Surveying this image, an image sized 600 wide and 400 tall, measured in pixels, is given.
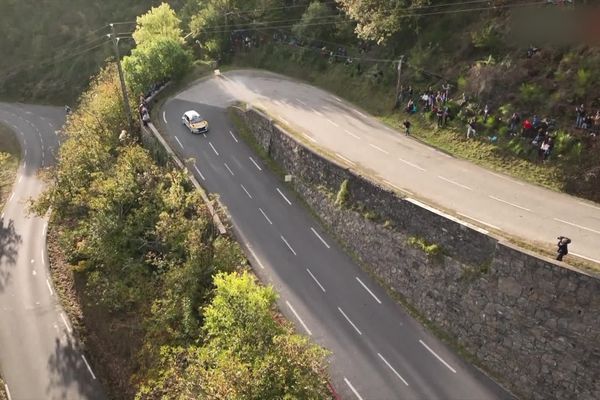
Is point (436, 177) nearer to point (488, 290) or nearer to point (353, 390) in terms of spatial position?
point (488, 290)

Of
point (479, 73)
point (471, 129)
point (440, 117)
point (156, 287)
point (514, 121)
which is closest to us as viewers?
point (514, 121)

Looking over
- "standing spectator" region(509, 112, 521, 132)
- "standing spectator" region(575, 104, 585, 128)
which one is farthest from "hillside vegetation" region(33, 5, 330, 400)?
"standing spectator" region(575, 104, 585, 128)

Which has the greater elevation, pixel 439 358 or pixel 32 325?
pixel 439 358

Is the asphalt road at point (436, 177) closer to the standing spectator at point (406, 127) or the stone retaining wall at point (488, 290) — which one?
the standing spectator at point (406, 127)

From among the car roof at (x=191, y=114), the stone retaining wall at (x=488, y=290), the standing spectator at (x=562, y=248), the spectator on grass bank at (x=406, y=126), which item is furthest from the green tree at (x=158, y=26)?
the standing spectator at (x=562, y=248)

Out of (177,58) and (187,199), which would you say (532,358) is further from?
(177,58)

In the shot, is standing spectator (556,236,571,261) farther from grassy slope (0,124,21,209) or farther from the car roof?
grassy slope (0,124,21,209)

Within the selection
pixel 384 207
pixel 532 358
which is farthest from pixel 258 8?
pixel 532 358

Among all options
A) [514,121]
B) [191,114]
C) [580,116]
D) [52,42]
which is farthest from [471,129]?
[52,42]
